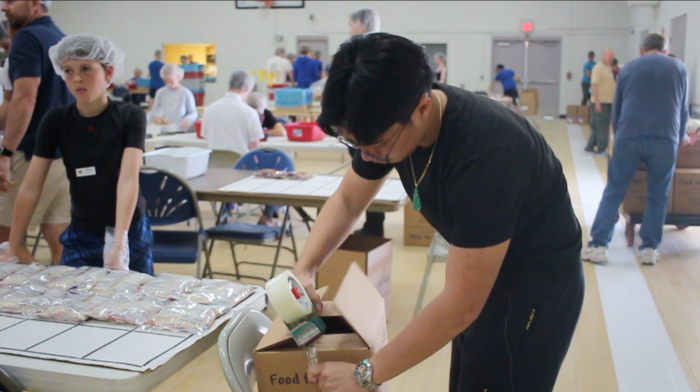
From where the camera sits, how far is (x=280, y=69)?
1141cm

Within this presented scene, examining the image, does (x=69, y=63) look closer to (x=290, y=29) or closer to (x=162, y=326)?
(x=162, y=326)

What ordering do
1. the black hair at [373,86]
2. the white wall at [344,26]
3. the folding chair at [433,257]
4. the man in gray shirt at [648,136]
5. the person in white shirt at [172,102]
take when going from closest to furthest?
the black hair at [373,86]
the folding chair at [433,257]
the man in gray shirt at [648,136]
the person in white shirt at [172,102]
the white wall at [344,26]

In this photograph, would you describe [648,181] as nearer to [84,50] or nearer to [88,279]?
[84,50]

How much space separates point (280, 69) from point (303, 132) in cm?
639

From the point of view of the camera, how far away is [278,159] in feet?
14.1

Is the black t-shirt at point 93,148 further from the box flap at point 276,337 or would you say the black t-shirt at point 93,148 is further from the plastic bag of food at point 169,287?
the box flap at point 276,337

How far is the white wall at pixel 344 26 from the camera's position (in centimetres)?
1471

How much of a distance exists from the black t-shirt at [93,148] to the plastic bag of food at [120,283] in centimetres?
54

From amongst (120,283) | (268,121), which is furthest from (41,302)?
(268,121)

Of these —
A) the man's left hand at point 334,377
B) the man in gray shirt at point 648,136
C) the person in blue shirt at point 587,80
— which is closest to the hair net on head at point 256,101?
the man in gray shirt at point 648,136

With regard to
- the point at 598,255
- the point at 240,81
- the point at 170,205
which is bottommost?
the point at 598,255

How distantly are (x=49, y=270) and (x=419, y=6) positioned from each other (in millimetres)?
14539

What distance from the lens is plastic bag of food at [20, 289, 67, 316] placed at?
1506mm

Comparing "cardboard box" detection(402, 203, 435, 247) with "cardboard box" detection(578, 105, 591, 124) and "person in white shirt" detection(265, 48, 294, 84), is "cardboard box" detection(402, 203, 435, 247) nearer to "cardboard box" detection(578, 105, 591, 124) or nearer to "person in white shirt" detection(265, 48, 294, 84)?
"person in white shirt" detection(265, 48, 294, 84)
